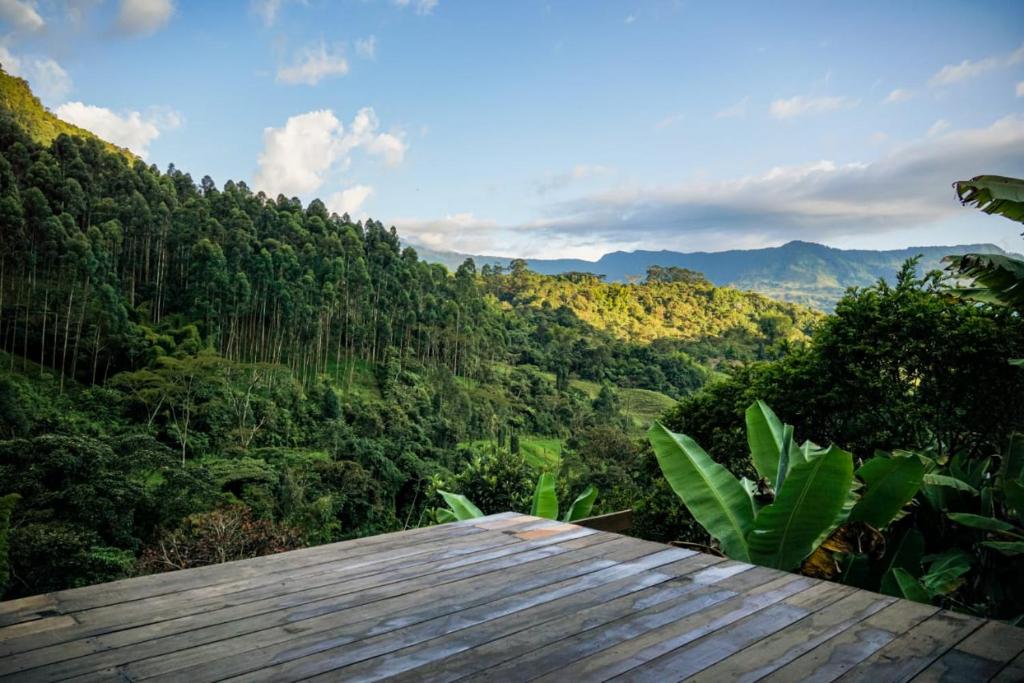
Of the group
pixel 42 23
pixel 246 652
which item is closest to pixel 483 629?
pixel 246 652

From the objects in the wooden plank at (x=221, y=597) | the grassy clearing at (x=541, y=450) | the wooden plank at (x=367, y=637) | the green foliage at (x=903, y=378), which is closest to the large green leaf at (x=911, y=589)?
the wooden plank at (x=367, y=637)

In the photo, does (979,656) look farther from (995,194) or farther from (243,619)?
(995,194)

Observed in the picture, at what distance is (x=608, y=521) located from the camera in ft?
9.71

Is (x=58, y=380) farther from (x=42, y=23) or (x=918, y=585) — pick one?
(x=918, y=585)

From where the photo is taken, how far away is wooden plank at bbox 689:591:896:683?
48.6 inches

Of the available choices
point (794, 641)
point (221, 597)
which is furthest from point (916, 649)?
point (221, 597)

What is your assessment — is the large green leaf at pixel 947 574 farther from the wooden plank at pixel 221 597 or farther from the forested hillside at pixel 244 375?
the forested hillside at pixel 244 375

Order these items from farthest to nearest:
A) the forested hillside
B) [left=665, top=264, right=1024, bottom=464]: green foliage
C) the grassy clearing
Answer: the grassy clearing, the forested hillside, [left=665, top=264, right=1024, bottom=464]: green foliage

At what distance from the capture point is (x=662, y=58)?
12188 mm

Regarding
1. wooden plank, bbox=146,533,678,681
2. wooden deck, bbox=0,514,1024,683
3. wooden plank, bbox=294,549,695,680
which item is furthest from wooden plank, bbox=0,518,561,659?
wooden plank, bbox=294,549,695,680

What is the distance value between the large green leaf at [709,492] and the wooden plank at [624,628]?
1.44 ft

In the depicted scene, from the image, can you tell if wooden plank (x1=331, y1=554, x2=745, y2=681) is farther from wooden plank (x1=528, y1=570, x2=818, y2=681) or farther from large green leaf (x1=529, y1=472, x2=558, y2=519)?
large green leaf (x1=529, y1=472, x2=558, y2=519)

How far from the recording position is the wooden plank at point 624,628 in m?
1.23

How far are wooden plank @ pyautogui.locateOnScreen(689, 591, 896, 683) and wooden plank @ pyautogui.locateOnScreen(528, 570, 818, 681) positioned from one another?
11 centimetres
